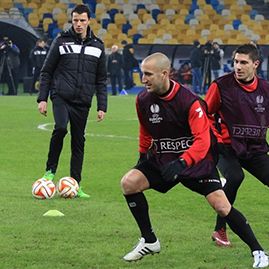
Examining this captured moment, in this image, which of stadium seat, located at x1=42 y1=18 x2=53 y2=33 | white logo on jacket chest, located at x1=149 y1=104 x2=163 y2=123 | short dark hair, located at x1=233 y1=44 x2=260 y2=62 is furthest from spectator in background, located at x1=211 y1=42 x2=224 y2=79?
white logo on jacket chest, located at x1=149 y1=104 x2=163 y2=123

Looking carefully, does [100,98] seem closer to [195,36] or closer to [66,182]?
[66,182]

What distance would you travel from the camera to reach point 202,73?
38.2 meters

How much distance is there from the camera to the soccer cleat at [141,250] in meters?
7.80

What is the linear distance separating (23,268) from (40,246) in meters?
0.90

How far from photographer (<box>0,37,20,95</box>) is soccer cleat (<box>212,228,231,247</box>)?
88.1 ft

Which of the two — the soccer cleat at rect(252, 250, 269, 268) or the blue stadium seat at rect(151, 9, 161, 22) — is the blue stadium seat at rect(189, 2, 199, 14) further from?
the soccer cleat at rect(252, 250, 269, 268)

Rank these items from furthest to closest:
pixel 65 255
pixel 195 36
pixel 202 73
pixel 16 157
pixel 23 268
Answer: pixel 195 36 < pixel 202 73 < pixel 16 157 < pixel 65 255 < pixel 23 268

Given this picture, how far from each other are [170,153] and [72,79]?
12.6ft

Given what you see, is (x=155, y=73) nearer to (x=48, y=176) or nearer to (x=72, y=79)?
(x=72, y=79)

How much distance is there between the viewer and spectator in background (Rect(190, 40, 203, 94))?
37.1m

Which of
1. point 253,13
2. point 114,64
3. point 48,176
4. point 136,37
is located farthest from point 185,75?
point 48,176

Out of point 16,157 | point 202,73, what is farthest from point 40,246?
point 202,73

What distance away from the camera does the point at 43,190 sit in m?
11.1

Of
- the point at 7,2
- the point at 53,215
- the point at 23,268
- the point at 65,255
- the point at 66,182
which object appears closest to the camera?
the point at 23,268
